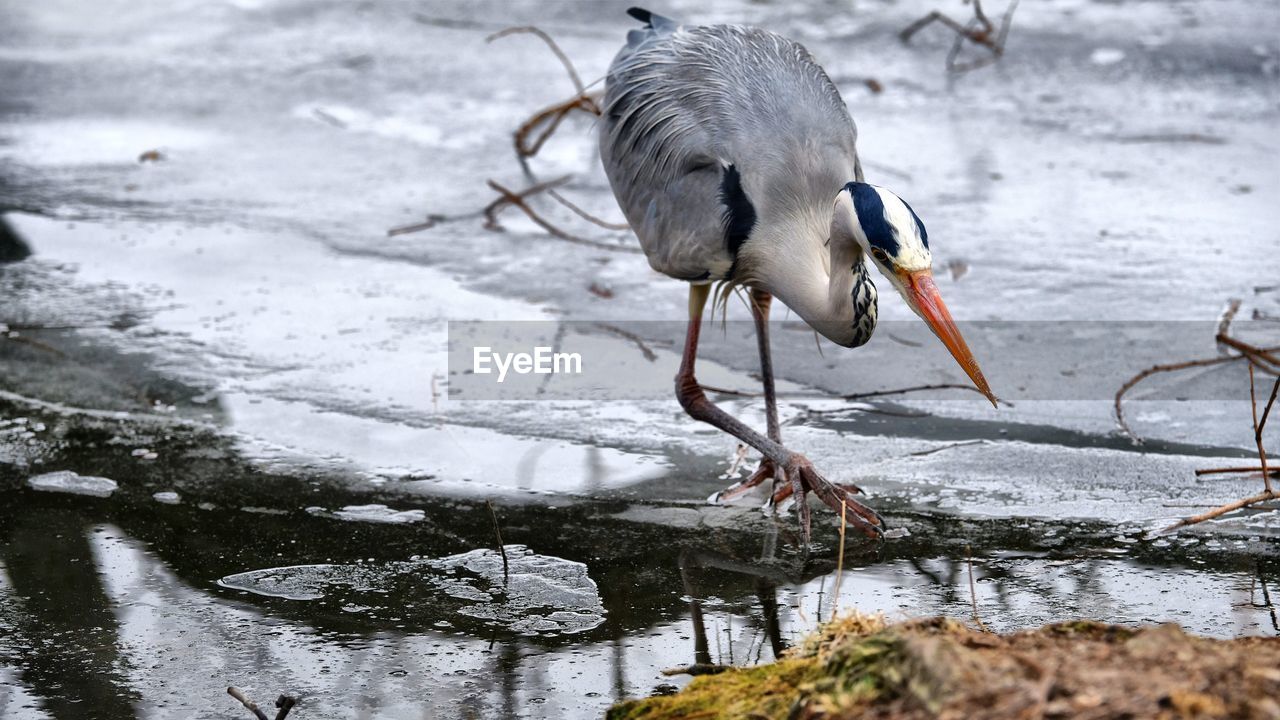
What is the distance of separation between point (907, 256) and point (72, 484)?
2.84m

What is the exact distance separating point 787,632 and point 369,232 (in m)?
4.39

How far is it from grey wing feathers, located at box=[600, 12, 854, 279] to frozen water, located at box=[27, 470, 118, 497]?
2.05 metres

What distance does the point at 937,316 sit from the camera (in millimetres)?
4062

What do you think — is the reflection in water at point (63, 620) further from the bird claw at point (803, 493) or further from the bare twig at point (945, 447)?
the bare twig at point (945, 447)

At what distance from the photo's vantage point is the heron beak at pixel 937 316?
4.03 m

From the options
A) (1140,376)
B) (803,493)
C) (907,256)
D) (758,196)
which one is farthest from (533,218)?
(907,256)

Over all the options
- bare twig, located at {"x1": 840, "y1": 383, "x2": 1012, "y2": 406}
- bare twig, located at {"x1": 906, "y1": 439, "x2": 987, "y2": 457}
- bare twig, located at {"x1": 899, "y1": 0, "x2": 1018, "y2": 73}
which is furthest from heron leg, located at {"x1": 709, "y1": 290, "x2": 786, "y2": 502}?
bare twig, located at {"x1": 899, "y1": 0, "x2": 1018, "y2": 73}

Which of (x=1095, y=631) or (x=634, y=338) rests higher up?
(x=634, y=338)

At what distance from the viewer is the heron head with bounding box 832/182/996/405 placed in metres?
4.05

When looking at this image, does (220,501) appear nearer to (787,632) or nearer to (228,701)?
(228,701)

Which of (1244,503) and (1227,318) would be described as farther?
(1227,318)

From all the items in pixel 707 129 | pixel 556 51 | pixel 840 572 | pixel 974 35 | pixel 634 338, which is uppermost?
pixel 974 35

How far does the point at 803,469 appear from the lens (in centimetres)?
458

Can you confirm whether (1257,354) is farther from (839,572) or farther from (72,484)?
(72,484)
